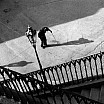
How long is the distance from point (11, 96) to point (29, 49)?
243 inches

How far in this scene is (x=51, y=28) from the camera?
14141 millimetres

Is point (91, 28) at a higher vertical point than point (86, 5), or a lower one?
lower

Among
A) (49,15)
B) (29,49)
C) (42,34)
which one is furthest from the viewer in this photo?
(49,15)

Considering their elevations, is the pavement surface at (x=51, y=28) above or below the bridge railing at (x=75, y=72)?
above

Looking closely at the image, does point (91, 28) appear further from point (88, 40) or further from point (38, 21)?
point (38, 21)

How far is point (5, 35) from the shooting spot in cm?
1445

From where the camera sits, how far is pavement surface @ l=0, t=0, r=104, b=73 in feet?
40.3

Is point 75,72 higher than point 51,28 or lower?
lower

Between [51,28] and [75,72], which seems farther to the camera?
[51,28]

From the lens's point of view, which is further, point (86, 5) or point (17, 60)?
point (86, 5)

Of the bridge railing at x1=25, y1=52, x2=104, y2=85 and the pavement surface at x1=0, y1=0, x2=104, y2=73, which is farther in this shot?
the pavement surface at x1=0, y1=0, x2=104, y2=73

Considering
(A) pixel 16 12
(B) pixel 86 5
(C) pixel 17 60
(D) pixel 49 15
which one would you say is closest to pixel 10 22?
(A) pixel 16 12

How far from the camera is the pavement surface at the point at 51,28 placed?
12289mm

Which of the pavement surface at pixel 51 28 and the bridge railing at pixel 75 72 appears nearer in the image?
the bridge railing at pixel 75 72
